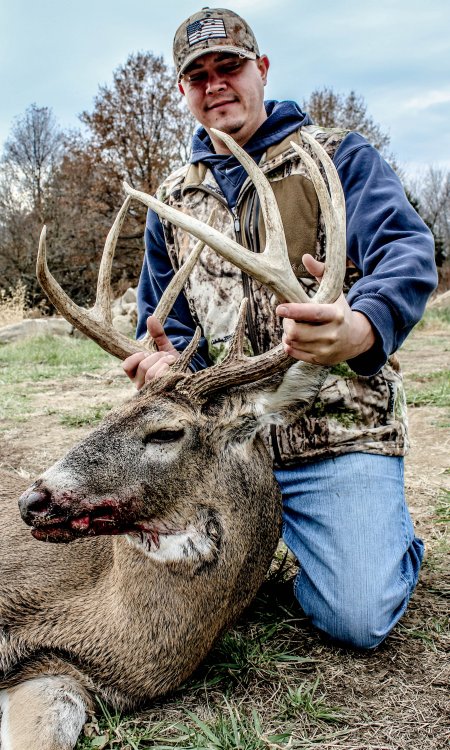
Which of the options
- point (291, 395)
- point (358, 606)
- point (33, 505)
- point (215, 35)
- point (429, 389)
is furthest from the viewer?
point (429, 389)

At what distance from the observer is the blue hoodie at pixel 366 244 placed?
8.66 feet

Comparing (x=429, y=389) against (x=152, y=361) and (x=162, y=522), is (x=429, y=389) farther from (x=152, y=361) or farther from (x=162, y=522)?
(x=162, y=522)

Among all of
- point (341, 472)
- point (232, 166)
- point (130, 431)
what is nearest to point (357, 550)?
point (341, 472)

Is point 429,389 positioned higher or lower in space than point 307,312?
lower

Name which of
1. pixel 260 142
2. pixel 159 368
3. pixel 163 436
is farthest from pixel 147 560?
pixel 260 142

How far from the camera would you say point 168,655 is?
2424 millimetres

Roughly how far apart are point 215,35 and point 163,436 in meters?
2.10

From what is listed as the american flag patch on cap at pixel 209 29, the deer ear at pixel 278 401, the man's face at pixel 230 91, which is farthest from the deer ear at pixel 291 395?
the american flag patch on cap at pixel 209 29

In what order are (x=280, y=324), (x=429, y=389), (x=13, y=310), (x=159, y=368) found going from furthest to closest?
(x=13, y=310) → (x=429, y=389) → (x=280, y=324) → (x=159, y=368)

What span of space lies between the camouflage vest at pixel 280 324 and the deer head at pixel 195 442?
62cm

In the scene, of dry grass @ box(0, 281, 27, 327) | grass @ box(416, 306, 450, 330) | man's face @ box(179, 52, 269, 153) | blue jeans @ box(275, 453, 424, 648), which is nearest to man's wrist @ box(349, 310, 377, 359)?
blue jeans @ box(275, 453, 424, 648)

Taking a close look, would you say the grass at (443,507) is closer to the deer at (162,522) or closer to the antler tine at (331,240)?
the deer at (162,522)

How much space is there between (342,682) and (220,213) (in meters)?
2.17

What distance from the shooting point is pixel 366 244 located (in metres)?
3.07
